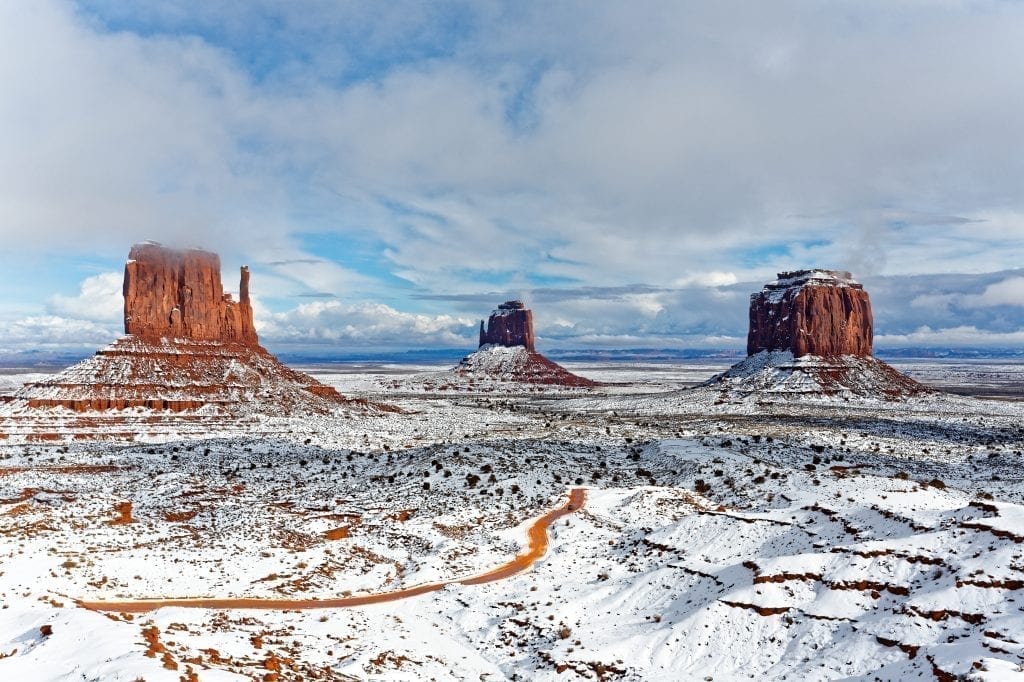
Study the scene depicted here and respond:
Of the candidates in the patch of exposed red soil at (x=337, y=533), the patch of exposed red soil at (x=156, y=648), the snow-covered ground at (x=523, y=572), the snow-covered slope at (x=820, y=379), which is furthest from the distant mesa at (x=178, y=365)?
the snow-covered slope at (x=820, y=379)

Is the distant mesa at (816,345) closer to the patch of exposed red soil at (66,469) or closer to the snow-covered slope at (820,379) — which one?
the snow-covered slope at (820,379)

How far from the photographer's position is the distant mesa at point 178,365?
7931 cm

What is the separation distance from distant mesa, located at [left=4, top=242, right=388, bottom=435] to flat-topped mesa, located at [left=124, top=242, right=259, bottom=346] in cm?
13

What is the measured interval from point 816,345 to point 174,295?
12173cm

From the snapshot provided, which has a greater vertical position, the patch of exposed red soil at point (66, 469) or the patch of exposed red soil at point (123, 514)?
the patch of exposed red soil at point (123, 514)

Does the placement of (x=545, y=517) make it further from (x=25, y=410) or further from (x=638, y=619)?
(x=25, y=410)

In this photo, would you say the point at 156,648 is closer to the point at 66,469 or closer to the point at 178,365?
the point at 66,469

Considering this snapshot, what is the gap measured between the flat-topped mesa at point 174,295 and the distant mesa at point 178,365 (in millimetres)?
128

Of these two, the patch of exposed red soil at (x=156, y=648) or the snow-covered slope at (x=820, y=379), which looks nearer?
the patch of exposed red soil at (x=156, y=648)

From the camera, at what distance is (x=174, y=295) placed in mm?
94750

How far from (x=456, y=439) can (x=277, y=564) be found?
47930 millimetres

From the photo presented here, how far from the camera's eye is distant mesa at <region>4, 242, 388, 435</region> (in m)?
79.3

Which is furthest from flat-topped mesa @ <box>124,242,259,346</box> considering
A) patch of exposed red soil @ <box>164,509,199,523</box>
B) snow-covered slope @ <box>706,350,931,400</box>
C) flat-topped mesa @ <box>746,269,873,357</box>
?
flat-topped mesa @ <box>746,269,873,357</box>

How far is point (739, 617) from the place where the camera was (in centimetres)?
2230
